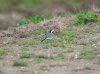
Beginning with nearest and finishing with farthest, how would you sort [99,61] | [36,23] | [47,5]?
[99,61] → [36,23] → [47,5]

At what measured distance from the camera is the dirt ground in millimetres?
11891

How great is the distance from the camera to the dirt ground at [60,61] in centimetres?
1189

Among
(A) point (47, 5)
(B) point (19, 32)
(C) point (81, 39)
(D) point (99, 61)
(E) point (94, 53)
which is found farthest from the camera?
(A) point (47, 5)

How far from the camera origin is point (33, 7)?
26922mm

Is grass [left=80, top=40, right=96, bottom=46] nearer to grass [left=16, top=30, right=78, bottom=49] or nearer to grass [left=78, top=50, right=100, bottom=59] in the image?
grass [left=16, top=30, right=78, bottom=49]

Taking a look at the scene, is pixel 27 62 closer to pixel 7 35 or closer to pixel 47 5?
pixel 7 35

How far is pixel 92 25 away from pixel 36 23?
7.02 ft

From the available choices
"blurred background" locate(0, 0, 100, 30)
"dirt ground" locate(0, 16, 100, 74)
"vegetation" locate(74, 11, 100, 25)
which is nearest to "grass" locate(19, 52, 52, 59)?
"dirt ground" locate(0, 16, 100, 74)

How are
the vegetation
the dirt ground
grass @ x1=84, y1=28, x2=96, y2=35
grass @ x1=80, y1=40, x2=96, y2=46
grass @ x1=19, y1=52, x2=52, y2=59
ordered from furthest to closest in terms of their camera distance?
the vegetation → grass @ x1=84, y1=28, x2=96, y2=35 → grass @ x1=80, y1=40, x2=96, y2=46 → grass @ x1=19, y1=52, x2=52, y2=59 → the dirt ground

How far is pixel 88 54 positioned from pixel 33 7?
13.8 meters

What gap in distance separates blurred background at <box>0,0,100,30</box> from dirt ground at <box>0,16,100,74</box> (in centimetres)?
846

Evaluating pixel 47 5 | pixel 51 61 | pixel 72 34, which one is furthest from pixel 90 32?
pixel 47 5

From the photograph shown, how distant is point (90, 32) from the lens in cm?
1641

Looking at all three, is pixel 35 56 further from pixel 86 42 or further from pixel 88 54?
pixel 86 42
